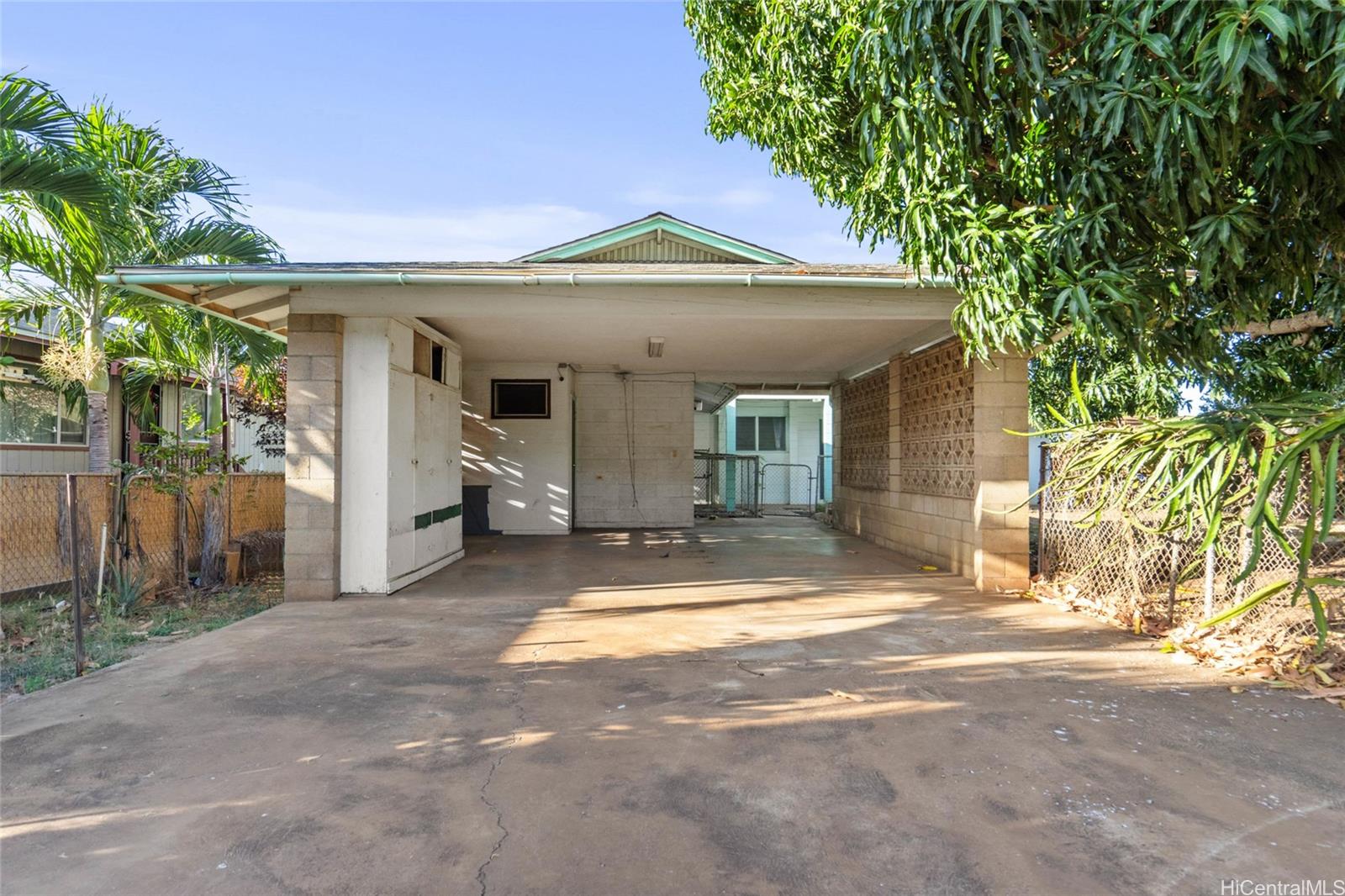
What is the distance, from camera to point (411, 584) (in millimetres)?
7480

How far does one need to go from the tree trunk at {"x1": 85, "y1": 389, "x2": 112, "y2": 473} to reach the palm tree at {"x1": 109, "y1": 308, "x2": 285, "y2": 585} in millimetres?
932

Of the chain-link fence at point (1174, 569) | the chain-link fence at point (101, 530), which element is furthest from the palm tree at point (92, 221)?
the chain-link fence at point (1174, 569)

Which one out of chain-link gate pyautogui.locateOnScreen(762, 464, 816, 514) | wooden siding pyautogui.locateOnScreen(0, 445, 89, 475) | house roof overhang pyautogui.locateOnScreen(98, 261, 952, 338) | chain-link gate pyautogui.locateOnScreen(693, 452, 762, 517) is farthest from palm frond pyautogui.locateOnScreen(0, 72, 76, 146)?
chain-link gate pyautogui.locateOnScreen(762, 464, 816, 514)

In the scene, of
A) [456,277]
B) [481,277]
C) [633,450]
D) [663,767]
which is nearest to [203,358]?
[456,277]

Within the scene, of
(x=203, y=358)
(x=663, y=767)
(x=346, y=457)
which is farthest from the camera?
(x=203, y=358)

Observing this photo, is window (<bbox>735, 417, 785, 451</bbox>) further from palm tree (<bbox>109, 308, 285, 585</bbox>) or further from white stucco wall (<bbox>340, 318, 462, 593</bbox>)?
white stucco wall (<bbox>340, 318, 462, 593</bbox>)

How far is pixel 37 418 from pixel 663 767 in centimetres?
1140

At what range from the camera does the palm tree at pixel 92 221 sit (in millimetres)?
5520

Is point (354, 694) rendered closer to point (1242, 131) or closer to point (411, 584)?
point (411, 584)

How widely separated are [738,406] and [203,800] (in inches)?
769

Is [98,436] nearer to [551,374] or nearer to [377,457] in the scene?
[377,457]

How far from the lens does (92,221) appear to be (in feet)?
19.8

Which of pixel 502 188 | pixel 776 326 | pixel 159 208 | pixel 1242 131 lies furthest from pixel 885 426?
pixel 502 188

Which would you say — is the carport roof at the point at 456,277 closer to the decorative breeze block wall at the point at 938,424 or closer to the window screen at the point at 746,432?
the decorative breeze block wall at the point at 938,424
